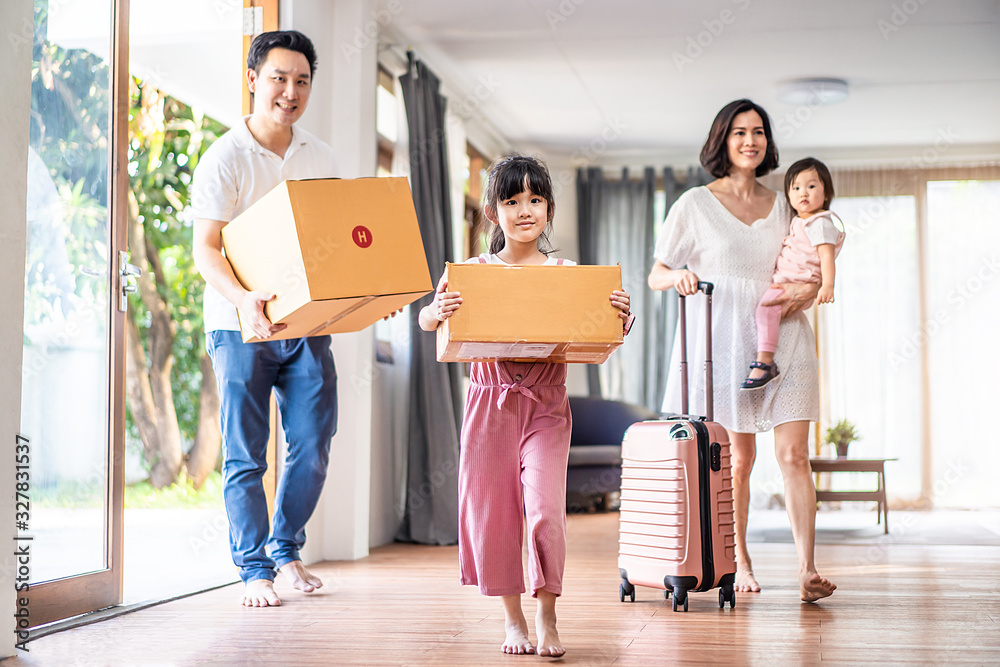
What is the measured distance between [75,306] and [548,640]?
Result: 150 cm

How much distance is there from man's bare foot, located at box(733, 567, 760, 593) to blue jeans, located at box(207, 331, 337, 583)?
1.25 m

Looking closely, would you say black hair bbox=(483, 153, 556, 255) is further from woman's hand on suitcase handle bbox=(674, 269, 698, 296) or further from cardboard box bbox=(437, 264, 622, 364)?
woman's hand on suitcase handle bbox=(674, 269, 698, 296)

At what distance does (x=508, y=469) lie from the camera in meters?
1.93

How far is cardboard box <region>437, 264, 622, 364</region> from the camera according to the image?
1.77 m

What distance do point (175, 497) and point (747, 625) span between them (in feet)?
17.2

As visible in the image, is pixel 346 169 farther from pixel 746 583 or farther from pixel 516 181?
pixel 746 583

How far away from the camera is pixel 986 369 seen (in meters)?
6.64

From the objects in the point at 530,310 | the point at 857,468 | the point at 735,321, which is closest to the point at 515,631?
the point at 530,310

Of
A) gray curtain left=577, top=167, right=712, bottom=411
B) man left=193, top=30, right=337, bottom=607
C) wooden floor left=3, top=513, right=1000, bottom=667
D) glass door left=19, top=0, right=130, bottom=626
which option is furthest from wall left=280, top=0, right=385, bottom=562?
gray curtain left=577, top=167, right=712, bottom=411

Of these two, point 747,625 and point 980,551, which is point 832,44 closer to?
point 980,551

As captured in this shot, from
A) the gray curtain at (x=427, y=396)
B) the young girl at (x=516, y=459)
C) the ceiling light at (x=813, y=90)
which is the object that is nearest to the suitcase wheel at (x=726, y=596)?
the young girl at (x=516, y=459)

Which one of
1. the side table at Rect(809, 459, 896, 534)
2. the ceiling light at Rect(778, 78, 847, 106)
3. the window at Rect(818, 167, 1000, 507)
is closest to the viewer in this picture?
the side table at Rect(809, 459, 896, 534)

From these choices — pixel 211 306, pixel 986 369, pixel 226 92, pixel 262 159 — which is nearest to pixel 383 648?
pixel 211 306

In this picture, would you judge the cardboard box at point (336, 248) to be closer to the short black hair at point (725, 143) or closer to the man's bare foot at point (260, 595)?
the man's bare foot at point (260, 595)
